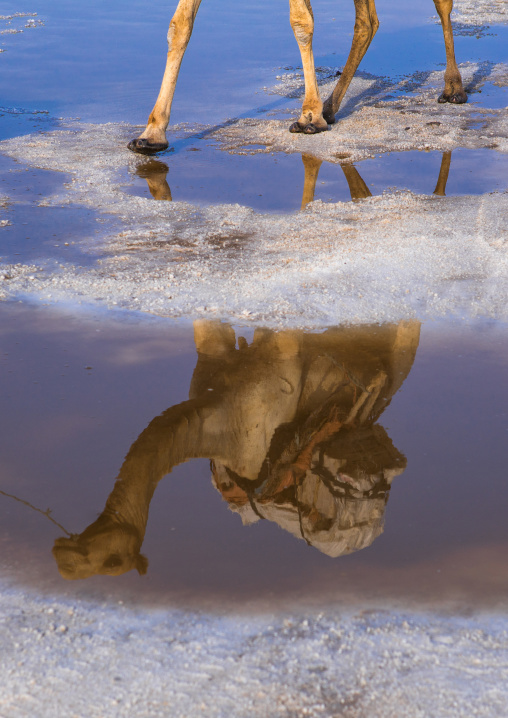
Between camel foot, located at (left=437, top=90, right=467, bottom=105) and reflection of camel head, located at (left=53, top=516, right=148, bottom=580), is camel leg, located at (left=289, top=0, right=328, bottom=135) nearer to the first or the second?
camel foot, located at (left=437, top=90, right=467, bottom=105)

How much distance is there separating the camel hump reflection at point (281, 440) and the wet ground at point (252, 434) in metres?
0.01

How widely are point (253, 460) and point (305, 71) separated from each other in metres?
6.03

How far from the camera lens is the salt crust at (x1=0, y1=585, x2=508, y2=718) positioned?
214 centimetres

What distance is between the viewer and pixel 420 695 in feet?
7.14

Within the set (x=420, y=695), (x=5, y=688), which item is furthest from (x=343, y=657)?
(x=5, y=688)

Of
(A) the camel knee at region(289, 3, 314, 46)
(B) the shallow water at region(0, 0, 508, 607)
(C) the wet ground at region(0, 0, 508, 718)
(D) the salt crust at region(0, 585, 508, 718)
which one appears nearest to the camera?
(D) the salt crust at region(0, 585, 508, 718)

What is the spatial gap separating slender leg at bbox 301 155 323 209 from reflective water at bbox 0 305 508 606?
95.7 inches

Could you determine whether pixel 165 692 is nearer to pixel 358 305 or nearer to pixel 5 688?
pixel 5 688

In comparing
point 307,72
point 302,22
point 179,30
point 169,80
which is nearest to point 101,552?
point 169,80

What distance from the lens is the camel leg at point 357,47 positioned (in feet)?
28.3

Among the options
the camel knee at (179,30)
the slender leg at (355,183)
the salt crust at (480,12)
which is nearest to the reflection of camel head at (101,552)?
the slender leg at (355,183)

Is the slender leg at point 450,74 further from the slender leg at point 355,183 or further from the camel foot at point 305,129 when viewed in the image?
the slender leg at point 355,183

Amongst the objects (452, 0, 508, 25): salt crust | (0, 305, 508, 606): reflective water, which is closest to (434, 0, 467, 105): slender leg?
(0, 305, 508, 606): reflective water

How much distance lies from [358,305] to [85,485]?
2045 mm
